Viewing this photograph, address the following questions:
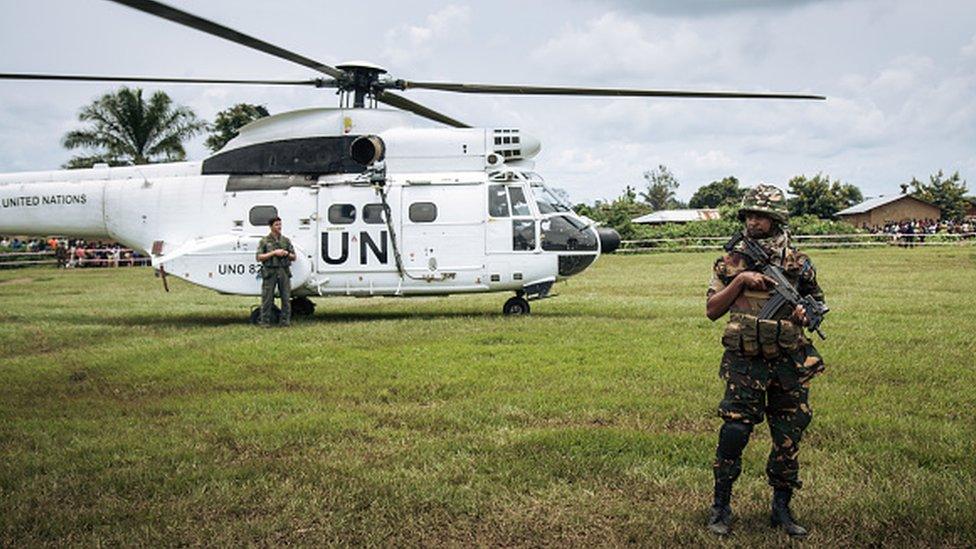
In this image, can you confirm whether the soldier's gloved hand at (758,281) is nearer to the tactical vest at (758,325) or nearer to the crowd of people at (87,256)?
the tactical vest at (758,325)

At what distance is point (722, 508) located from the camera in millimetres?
4488

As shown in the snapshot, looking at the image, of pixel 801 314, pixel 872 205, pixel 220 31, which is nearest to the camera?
pixel 801 314

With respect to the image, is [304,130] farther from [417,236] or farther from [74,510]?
[74,510]

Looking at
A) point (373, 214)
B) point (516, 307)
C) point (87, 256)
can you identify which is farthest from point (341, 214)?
point (87, 256)

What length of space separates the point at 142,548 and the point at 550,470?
246cm

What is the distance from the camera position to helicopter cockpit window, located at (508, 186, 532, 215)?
46.7 feet

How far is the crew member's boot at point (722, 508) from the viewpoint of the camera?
4453mm

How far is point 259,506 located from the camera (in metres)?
4.88

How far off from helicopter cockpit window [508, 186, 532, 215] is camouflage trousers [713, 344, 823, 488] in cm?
985

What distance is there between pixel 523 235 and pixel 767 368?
9805 mm

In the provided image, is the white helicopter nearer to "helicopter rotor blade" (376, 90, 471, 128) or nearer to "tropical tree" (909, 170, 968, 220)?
"helicopter rotor blade" (376, 90, 471, 128)

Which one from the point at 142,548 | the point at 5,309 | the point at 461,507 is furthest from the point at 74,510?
the point at 5,309

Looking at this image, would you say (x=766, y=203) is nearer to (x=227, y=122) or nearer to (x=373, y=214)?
(x=373, y=214)

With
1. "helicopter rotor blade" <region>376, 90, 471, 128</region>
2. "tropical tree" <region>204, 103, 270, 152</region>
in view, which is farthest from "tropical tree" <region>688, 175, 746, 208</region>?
"helicopter rotor blade" <region>376, 90, 471, 128</region>
